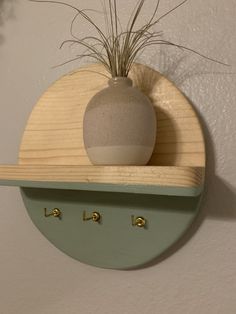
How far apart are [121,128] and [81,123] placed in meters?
0.14

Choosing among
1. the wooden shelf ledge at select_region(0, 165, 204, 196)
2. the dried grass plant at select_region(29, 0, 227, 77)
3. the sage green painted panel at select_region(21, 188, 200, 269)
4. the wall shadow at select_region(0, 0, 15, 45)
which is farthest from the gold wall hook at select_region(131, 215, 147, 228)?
the wall shadow at select_region(0, 0, 15, 45)

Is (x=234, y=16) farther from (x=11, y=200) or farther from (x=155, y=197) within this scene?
(x=11, y=200)

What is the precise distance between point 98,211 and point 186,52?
0.97 feet

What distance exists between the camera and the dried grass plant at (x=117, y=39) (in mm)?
489

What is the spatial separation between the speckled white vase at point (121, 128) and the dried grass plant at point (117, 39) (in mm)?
57

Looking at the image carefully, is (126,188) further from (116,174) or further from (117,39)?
(117,39)

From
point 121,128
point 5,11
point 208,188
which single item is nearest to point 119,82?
point 121,128

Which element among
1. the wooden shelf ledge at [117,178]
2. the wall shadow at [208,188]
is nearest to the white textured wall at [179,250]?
the wall shadow at [208,188]

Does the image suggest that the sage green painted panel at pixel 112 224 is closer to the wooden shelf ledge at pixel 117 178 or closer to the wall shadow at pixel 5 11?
the wooden shelf ledge at pixel 117 178

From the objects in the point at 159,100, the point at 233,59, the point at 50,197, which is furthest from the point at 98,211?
the point at 233,59

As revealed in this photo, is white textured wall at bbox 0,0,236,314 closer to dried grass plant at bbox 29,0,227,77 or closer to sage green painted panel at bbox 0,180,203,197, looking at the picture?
dried grass plant at bbox 29,0,227,77

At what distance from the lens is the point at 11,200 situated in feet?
2.21

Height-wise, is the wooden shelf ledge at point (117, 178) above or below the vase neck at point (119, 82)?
below

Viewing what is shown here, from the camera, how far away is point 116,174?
1.38ft
